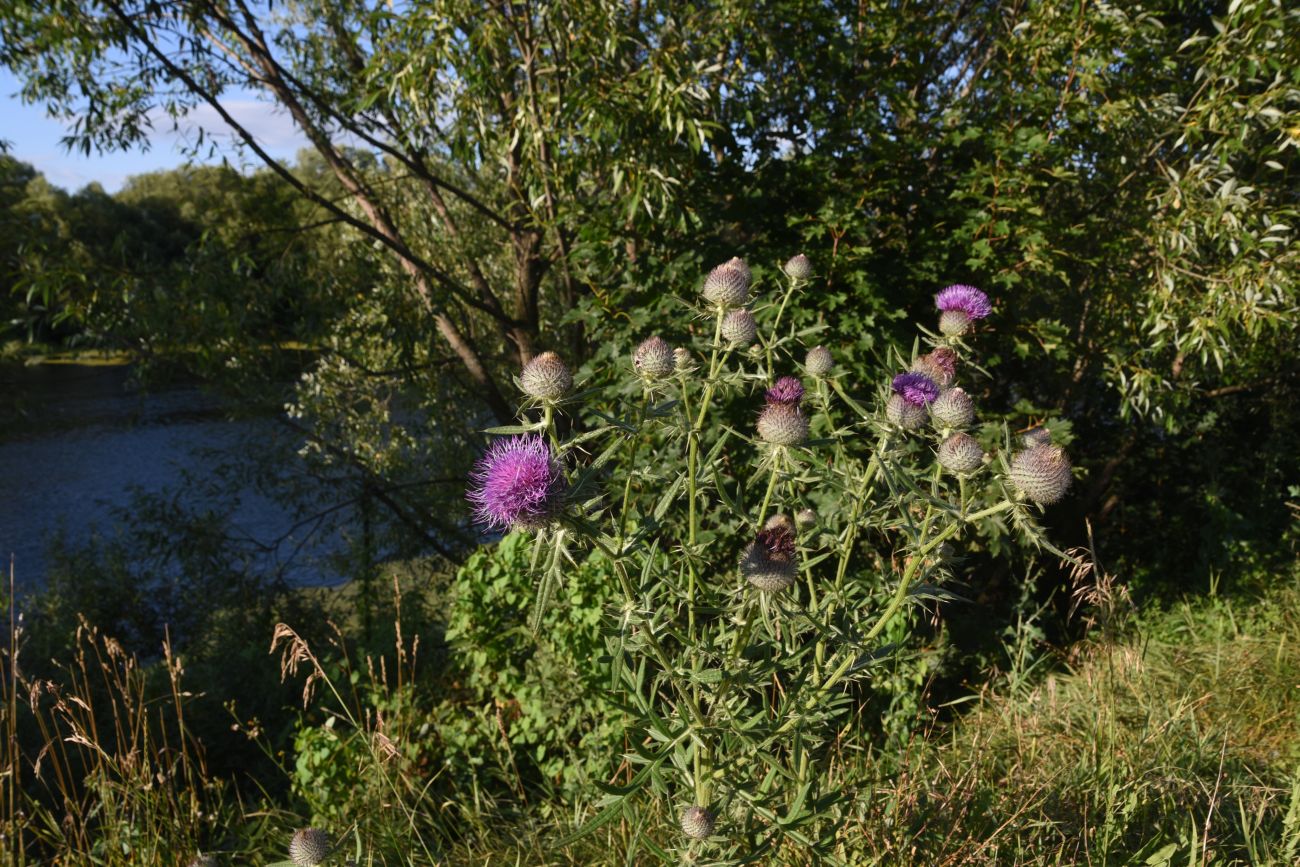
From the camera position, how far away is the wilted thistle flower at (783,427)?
185 centimetres

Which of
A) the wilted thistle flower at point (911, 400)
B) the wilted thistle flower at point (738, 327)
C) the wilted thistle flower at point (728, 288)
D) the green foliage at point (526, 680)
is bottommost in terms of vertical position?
the green foliage at point (526, 680)

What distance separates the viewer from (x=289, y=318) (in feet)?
19.9

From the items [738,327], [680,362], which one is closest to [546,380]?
[680,362]

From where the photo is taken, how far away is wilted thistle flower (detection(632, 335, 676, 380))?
189 centimetres

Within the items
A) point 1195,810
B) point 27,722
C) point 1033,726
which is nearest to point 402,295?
point 27,722

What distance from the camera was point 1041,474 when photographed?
1648 millimetres

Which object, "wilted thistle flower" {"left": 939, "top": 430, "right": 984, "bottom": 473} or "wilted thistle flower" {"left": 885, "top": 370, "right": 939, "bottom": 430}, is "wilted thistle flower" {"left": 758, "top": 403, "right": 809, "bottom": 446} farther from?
"wilted thistle flower" {"left": 939, "top": 430, "right": 984, "bottom": 473}

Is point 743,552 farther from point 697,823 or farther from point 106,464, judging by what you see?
point 106,464

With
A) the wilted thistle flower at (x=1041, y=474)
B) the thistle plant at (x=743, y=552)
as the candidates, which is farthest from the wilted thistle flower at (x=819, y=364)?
the wilted thistle flower at (x=1041, y=474)

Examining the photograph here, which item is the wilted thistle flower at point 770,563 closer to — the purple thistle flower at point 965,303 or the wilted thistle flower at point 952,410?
the wilted thistle flower at point 952,410

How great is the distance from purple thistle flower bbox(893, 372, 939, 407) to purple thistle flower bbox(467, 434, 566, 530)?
0.83m

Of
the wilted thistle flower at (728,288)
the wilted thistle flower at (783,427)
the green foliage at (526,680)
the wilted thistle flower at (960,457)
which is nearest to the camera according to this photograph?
the wilted thistle flower at (960,457)

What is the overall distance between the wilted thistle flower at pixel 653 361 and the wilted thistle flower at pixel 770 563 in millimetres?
464

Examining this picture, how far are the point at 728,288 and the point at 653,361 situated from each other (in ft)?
0.87
